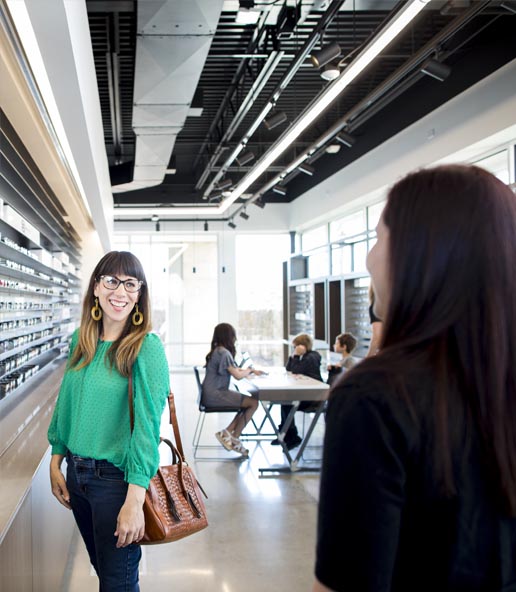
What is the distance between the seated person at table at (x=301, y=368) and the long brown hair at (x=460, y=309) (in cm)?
578

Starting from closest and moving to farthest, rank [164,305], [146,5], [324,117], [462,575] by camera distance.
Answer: [462,575], [146,5], [324,117], [164,305]

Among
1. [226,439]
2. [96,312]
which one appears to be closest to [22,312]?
[96,312]

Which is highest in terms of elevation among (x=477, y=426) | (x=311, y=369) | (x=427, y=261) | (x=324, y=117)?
(x=324, y=117)

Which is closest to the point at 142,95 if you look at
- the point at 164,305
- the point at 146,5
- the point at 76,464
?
the point at 146,5

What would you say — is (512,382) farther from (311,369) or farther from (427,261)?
(311,369)

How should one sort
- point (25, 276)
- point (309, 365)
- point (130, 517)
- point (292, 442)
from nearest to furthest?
point (130, 517), point (25, 276), point (292, 442), point (309, 365)

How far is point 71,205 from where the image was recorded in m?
6.62

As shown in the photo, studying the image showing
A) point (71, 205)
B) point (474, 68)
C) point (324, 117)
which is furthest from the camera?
point (324, 117)

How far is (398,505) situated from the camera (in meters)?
0.78

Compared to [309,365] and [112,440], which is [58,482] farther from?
[309,365]

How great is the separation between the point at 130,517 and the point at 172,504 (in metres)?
0.24

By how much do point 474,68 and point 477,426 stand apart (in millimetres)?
5805

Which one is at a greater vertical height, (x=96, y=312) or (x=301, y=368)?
(x=96, y=312)

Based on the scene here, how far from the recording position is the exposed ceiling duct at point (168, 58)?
12.7 feet
